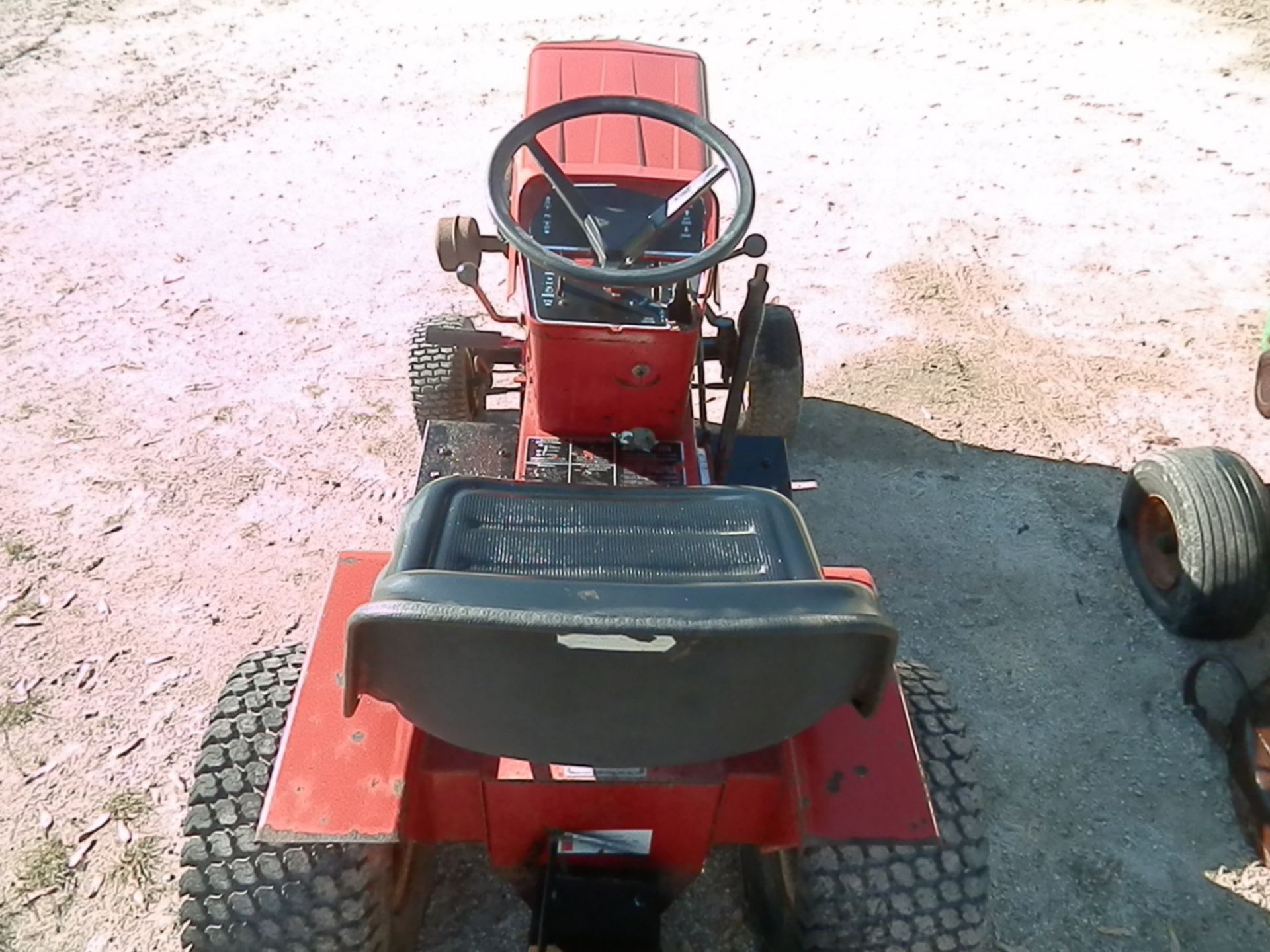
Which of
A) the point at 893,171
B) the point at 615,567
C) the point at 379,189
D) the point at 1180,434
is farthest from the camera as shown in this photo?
the point at 893,171

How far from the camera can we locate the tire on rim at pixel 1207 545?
10.6ft

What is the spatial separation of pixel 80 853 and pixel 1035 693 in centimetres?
271

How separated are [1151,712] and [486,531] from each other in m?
2.28

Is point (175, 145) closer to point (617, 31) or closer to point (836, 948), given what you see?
point (617, 31)

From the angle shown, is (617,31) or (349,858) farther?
(617,31)

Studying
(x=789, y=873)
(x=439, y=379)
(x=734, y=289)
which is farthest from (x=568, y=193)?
(x=734, y=289)

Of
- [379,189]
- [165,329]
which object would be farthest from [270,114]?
[165,329]

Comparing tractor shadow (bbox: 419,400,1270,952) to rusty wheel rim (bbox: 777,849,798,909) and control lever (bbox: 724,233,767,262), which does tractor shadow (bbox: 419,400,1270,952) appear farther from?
control lever (bbox: 724,233,767,262)

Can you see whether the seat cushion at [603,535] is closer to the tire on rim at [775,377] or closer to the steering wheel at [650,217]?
the steering wheel at [650,217]

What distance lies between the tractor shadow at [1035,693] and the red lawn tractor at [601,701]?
562mm

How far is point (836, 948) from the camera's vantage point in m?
2.06

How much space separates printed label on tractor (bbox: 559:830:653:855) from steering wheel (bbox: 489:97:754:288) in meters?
1.18

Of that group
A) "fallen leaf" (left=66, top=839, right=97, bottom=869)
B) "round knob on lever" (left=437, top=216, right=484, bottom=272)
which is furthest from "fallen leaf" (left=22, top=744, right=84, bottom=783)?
"round knob on lever" (left=437, top=216, right=484, bottom=272)

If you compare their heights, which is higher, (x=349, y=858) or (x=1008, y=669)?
(x=349, y=858)
